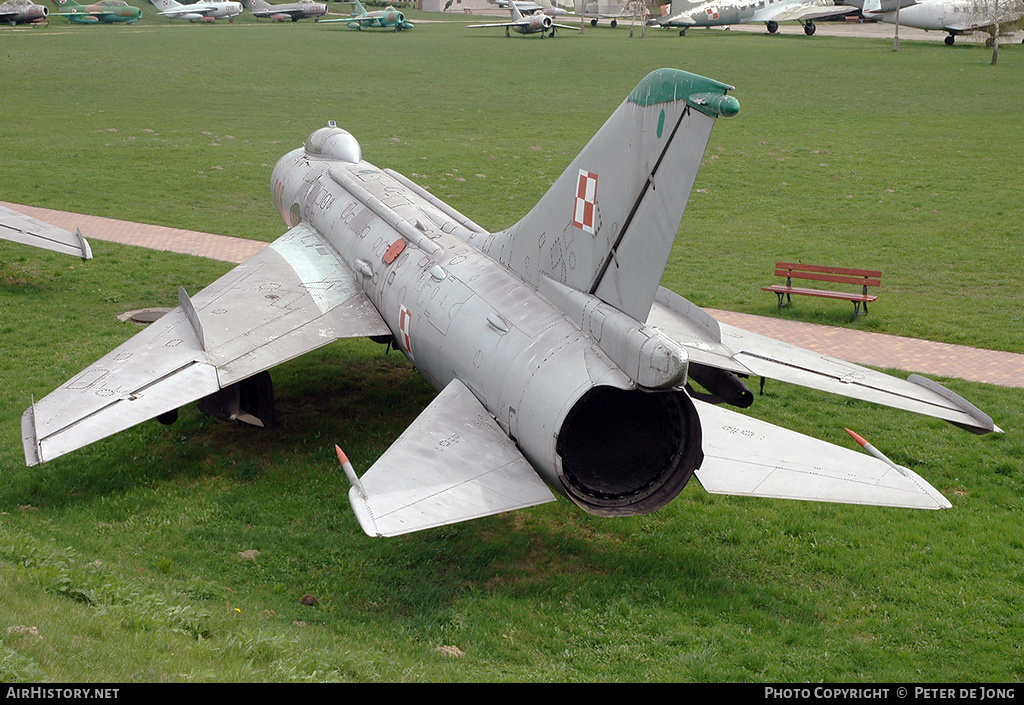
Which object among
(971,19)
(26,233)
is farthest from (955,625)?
(971,19)

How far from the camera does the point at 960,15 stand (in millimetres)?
70875

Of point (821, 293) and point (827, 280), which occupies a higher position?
point (827, 280)

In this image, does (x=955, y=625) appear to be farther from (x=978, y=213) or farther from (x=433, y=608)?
(x=978, y=213)

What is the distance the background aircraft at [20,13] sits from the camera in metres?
82.6

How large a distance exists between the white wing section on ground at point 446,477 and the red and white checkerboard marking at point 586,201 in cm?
256

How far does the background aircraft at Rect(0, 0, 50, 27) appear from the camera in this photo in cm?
8262

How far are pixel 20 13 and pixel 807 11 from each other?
7358 centimetres

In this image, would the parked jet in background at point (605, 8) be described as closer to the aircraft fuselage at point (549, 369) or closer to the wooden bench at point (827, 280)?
the wooden bench at point (827, 280)

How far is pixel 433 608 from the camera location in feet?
33.3

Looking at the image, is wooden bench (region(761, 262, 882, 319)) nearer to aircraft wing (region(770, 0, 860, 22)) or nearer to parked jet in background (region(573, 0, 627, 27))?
aircraft wing (region(770, 0, 860, 22))

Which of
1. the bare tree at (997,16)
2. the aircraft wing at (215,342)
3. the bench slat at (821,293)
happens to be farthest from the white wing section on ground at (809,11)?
the aircraft wing at (215,342)

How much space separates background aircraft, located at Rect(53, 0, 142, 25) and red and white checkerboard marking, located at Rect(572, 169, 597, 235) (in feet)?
314

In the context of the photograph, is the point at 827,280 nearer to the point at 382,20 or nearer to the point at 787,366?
the point at 787,366

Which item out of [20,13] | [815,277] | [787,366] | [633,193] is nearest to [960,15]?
[815,277]
